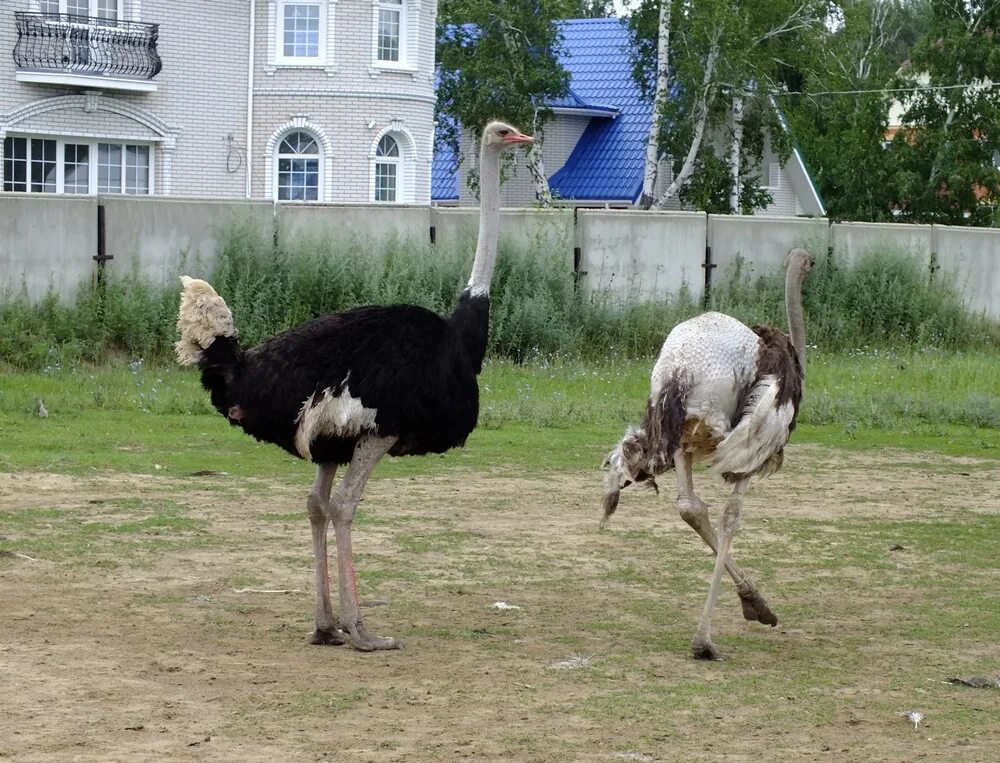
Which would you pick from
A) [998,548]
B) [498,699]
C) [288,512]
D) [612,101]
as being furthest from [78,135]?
[498,699]

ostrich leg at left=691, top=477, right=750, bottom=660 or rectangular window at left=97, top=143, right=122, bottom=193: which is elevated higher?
rectangular window at left=97, top=143, right=122, bottom=193

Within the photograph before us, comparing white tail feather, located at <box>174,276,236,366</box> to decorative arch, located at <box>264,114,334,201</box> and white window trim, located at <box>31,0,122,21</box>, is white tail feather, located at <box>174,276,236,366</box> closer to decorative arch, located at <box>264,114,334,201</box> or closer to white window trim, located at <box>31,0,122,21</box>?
white window trim, located at <box>31,0,122,21</box>

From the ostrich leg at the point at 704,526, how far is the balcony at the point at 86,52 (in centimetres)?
2371

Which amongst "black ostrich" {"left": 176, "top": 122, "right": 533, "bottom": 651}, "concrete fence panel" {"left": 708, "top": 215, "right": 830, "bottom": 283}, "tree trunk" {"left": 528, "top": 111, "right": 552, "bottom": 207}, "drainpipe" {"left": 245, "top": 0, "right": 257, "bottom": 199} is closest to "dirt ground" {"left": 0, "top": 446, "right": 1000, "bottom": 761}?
"black ostrich" {"left": 176, "top": 122, "right": 533, "bottom": 651}

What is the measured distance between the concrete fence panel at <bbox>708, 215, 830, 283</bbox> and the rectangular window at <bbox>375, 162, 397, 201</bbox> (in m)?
→ 12.1

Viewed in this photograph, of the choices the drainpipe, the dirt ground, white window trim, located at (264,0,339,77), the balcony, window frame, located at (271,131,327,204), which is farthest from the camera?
window frame, located at (271,131,327,204)

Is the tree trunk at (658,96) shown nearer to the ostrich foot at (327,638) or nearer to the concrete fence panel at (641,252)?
the concrete fence panel at (641,252)

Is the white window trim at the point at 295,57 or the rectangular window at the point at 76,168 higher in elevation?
the white window trim at the point at 295,57

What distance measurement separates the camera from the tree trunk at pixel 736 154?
3613 cm

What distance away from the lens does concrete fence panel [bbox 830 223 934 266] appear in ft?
77.4

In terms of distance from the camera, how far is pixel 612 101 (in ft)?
139

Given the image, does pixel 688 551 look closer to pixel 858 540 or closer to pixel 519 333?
pixel 858 540

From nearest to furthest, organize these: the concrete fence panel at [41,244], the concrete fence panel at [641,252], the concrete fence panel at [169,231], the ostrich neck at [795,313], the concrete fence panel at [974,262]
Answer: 1. the ostrich neck at [795,313]
2. the concrete fence panel at [41,244]
3. the concrete fence panel at [169,231]
4. the concrete fence panel at [641,252]
5. the concrete fence panel at [974,262]

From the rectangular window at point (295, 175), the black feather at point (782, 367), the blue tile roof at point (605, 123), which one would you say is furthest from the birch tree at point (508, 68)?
the black feather at point (782, 367)
